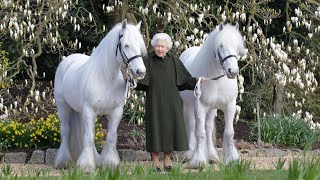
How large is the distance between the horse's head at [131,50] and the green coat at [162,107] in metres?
0.25

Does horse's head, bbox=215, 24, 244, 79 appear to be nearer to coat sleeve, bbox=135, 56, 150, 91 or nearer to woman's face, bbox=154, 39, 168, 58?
woman's face, bbox=154, 39, 168, 58

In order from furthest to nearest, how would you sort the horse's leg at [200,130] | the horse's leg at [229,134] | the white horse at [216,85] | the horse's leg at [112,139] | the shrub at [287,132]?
1. the shrub at [287,132]
2. the horse's leg at [229,134]
3. the horse's leg at [200,130]
4. the horse's leg at [112,139]
5. the white horse at [216,85]

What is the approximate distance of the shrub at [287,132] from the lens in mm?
10812

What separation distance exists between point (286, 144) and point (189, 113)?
2812 millimetres

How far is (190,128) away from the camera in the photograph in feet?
27.9

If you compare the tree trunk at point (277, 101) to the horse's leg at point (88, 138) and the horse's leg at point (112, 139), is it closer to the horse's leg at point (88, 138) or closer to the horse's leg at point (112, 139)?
the horse's leg at point (112, 139)

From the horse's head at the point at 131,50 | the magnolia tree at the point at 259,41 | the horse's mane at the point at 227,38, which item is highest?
the magnolia tree at the point at 259,41

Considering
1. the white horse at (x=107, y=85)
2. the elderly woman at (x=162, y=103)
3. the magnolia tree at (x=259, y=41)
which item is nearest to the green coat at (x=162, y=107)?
the elderly woman at (x=162, y=103)

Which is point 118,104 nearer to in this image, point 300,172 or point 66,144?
point 66,144

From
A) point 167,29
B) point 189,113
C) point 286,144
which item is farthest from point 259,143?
point 167,29

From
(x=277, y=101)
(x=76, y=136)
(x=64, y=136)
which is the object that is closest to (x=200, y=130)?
(x=76, y=136)

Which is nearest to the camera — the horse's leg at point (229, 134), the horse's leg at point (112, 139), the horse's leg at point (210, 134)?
the horse's leg at point (112, 139)

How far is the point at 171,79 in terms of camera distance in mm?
7527

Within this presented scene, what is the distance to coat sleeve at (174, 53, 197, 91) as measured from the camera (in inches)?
299
